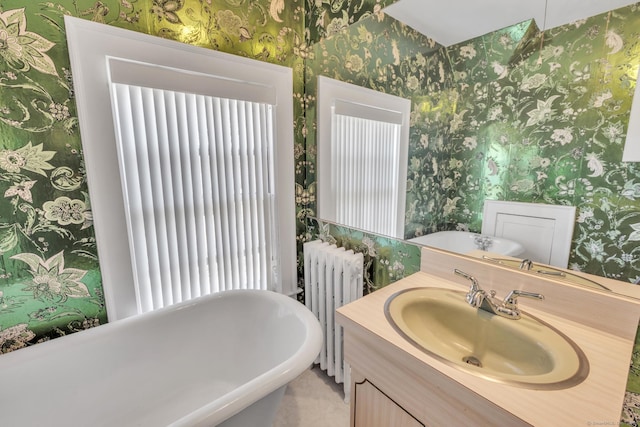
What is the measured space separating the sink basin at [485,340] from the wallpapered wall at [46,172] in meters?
1.36

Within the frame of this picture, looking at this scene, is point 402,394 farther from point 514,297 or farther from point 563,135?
point 563,135

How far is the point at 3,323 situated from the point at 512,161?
206 cm

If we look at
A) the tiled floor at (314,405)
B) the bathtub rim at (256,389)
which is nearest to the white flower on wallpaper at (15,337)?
the bathtub rim at (256,389)

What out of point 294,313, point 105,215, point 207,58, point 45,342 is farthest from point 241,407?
point 207,58

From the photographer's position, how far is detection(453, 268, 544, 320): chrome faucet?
2.97ft

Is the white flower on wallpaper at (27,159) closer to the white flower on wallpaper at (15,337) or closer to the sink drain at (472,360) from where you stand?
the white flower on wallpaper at (15,337)

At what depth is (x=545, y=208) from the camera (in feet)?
3.04

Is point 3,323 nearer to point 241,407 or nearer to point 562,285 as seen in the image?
point 241,407

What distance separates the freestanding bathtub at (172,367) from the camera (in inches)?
39.5

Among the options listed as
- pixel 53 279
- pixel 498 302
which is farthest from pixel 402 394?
pixel 53 279

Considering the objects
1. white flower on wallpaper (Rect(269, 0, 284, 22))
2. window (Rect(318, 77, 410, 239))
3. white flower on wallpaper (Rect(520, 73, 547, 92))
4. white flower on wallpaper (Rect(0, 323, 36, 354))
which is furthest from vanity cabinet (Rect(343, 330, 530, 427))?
white flower on wallpaper (Rect(269, 0, 284, 22))

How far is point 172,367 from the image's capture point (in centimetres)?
138

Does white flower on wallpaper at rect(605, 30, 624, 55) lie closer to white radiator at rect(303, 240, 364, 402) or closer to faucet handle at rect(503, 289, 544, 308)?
faucet handle at rect(503, 289, 544, 308)

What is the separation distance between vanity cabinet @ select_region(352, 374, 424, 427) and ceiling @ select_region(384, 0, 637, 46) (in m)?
1.29
